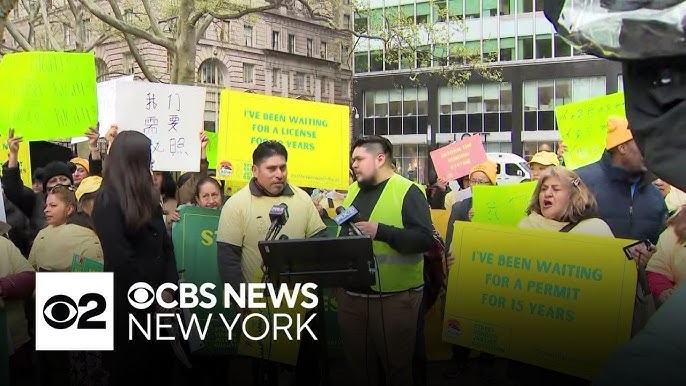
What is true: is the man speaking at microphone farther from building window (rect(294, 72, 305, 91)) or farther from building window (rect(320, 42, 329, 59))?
building window (rect(320, 42, 329, 59))

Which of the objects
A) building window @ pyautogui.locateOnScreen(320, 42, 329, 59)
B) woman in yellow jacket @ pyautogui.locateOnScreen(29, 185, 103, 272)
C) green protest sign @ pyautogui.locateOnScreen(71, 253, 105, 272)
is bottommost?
green protest sign @ pyautogui.locateOnScreen(71, 253, 105, 272)

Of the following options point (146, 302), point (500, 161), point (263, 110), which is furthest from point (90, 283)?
point (500, 161)

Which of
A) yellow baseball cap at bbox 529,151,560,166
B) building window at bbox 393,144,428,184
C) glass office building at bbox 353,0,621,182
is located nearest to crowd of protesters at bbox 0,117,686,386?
yellow baseball cap at bbox 529,151,560,166

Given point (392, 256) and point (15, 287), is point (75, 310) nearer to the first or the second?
point (15, 287)

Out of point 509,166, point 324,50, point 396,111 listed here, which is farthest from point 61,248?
point 324,50

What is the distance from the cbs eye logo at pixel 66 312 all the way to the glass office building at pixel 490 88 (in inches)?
1518

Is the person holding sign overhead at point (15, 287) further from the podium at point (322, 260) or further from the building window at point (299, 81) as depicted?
the building window at point (299, 81)

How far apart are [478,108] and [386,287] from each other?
136ft

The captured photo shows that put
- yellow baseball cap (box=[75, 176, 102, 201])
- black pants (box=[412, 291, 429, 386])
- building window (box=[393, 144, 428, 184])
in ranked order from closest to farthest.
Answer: black pants (box=[412, 291, 429, 386]) < yellow baseball cap (box=[75, 176, 102, 201]) < building window (box=[393, 144, 428, 184])

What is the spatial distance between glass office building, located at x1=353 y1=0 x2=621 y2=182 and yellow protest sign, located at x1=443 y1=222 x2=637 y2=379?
37.9 metres

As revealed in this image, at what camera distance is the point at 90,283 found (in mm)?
4410

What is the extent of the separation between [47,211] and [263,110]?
2072 millimetres

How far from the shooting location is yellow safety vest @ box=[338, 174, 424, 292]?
4.94 metres

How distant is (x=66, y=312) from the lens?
4.61 metres
